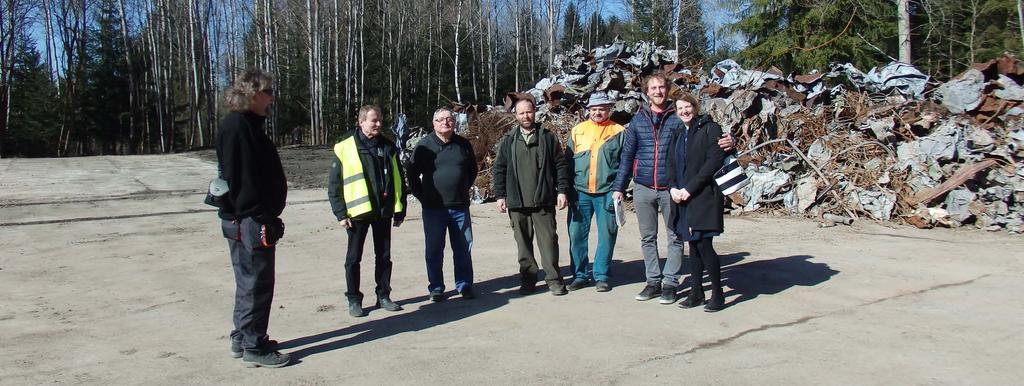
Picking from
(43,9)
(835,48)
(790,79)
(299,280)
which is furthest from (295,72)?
(299,280)

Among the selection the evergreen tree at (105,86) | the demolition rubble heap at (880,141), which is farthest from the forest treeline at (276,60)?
the demolition rubble heap at (880,141)

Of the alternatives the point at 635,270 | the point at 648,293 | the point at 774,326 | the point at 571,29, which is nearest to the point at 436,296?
the point at 648,293

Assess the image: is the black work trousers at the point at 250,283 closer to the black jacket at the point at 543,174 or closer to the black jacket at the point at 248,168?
the black jacket at the point at 248,168

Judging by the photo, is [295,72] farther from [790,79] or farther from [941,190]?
[941,190]

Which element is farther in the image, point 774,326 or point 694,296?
point 694,296

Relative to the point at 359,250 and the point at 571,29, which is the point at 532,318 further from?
the point at 571,29

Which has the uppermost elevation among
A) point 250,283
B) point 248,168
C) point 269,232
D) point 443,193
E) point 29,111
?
point 29,111

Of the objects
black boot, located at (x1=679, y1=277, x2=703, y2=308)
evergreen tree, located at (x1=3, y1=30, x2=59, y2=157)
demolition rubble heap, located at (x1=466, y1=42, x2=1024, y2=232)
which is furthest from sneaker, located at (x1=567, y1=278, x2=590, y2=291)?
evergreen tree, located at (x1=3, y1=30, x2=59, y2=157)

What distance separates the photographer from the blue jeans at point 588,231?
242 inches

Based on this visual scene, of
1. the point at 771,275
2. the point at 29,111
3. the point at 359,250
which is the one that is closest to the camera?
the point at 359,250

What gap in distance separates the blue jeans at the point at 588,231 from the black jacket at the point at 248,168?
2.75 m

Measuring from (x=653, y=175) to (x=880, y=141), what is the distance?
6137 mm

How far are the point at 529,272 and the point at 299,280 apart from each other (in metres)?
2.26

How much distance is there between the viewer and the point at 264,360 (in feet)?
14.1
